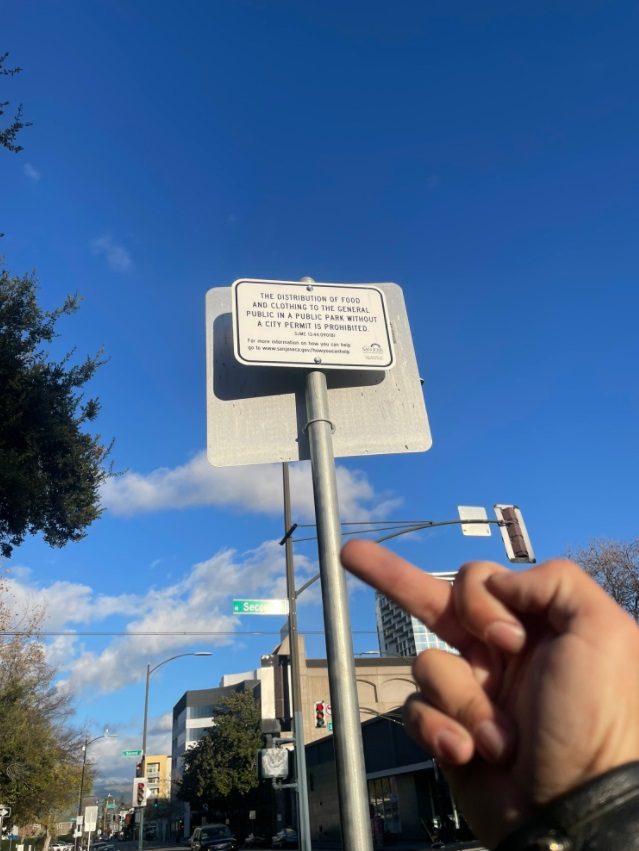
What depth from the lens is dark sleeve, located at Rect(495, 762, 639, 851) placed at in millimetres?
763

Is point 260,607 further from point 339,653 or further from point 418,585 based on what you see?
point 418,585

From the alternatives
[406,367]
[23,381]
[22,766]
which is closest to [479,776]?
[406,367]

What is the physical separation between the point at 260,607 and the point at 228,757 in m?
36.6

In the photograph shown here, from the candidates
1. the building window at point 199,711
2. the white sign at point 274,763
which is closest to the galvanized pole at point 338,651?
the white sign at point 274,763

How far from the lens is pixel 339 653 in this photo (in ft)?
7.81

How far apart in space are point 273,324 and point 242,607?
9.39m

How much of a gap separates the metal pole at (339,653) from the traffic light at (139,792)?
23.3 m

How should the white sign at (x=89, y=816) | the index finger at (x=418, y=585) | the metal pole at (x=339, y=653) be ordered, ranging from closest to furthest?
the index finger at (x=418, y=585) < the metal pole at (x=339, y=653) < the white sign at (x=89, y=816)

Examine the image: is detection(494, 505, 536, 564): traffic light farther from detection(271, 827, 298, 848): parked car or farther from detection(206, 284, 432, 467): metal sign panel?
detection(271, 827, 298, 848): parked car

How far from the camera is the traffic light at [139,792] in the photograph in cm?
2139

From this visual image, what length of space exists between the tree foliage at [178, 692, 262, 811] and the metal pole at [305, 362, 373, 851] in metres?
43.8

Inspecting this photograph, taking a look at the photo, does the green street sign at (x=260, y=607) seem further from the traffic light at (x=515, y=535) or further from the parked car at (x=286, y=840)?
the parked car at (x=286, y=840)

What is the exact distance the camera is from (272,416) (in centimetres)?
311

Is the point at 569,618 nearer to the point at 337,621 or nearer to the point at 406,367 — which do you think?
the point at 337,621
